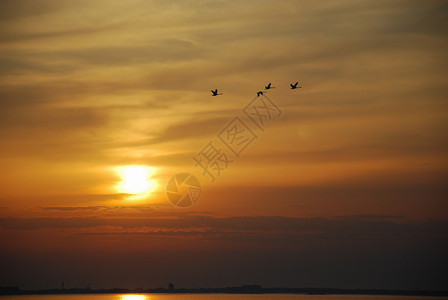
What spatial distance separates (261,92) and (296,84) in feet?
29.0

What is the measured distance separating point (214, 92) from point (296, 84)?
1597 cm

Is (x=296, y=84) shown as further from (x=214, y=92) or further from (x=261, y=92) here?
(x=214, y=92)

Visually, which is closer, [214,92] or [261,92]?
[261,92]

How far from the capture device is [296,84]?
7462 cm

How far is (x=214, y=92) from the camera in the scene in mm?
77500

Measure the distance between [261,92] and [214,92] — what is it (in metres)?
11.5

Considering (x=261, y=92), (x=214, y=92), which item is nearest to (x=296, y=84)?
(x=261, y=92)

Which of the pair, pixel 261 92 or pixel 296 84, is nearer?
pixel 261 92

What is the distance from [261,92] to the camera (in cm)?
6988

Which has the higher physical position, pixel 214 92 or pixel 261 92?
pixel 214 92
